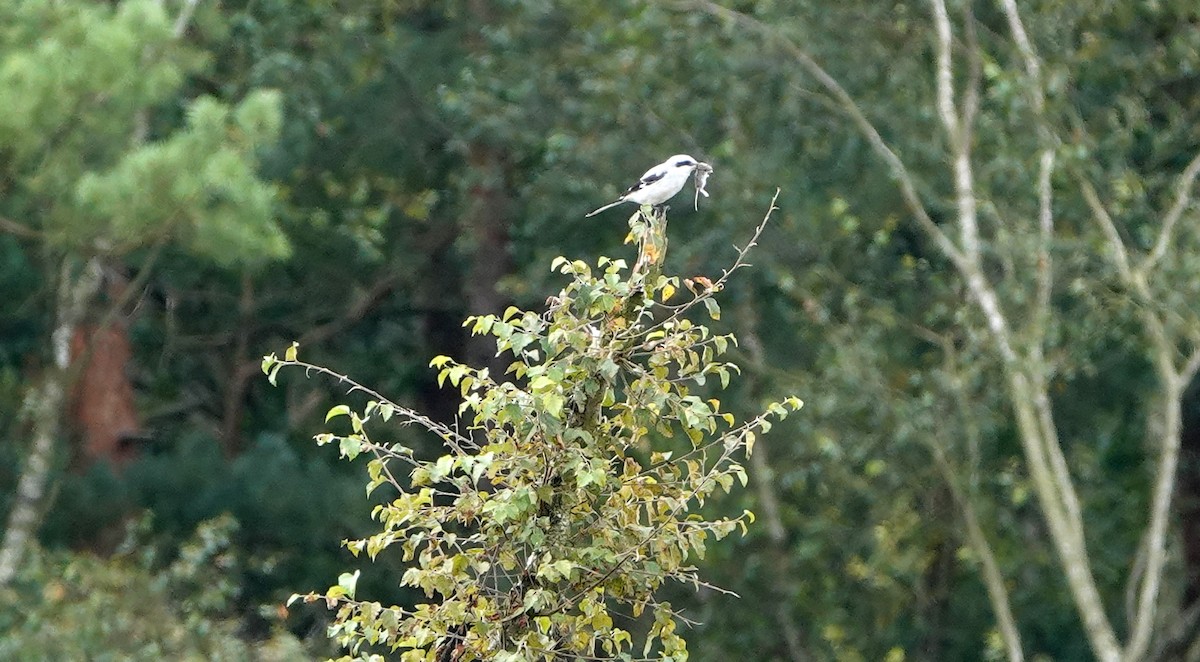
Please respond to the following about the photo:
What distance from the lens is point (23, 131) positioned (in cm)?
964

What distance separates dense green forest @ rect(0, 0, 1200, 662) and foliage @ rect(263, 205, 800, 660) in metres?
5.78

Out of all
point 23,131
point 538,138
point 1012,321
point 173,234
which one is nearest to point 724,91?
point 538,138

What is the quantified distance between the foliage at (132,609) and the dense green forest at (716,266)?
4 centimetres

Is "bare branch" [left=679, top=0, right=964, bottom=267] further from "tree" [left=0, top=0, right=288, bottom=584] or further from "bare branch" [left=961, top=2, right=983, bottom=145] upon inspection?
"tree" [left=0, top=0, right=288, bottom=584]

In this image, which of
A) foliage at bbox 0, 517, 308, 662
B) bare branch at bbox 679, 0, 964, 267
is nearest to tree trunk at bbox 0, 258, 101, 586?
foliage at bbox 0, 517, 308, 662

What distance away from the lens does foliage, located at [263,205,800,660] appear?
13.8 feet

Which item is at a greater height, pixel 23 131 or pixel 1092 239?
pixel 23 131

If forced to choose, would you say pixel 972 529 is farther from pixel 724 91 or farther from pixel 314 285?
pixel 314 285

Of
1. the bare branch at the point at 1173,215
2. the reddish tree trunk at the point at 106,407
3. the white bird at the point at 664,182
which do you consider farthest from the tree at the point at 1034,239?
the reddish tree trunk at the point at 106,407

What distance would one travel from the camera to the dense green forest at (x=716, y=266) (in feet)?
36.8

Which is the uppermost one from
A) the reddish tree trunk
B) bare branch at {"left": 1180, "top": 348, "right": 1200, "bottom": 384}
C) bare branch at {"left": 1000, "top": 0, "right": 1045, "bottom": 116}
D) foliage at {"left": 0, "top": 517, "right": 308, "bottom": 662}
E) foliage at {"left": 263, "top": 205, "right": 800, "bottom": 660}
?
foliage at {"left": 263, "top": 205, "right": 800, "bottom": 660}

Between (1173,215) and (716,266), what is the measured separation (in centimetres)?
310

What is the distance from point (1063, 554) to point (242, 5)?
7.41 meters

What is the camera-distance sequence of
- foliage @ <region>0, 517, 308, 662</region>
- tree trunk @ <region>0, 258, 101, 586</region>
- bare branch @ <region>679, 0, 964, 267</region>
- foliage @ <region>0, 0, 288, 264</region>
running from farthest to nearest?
tree trunk @ <region>0, 258, 101, 586</region> < bare branch @ <region>679, 0, 964, 267</region> < foliage @ <region>0, 517, 308, 662</region> < foliage @ <region>0, 0, 288, 264</region>
